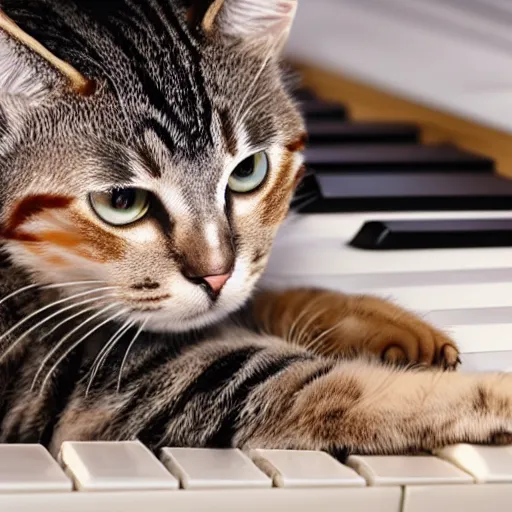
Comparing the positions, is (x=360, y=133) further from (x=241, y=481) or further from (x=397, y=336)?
(x=241, y=481)

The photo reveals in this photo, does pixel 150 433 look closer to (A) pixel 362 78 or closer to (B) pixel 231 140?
(B) pixel 231 140

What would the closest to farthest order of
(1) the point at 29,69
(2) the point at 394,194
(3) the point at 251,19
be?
(1) the point at 29,69 < (3) the point at 251,19 < (2) the point at 394,194

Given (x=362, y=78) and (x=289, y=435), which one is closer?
(x=289, y=435)

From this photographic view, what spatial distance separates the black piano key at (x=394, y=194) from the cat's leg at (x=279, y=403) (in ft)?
0.70

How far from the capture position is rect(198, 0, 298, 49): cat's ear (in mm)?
760

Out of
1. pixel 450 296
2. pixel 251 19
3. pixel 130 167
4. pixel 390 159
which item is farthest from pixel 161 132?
pixel 390 159

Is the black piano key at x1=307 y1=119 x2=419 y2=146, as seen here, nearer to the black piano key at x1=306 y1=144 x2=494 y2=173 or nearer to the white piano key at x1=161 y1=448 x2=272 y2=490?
the black piano key at x1=306 y1=144 x2=494 y2=173

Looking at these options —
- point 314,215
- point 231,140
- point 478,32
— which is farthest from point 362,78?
point 231,140

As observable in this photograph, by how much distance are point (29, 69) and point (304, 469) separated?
29 cm

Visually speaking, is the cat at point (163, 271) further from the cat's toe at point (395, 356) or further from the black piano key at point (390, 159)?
the black piano key at point (390, 159)

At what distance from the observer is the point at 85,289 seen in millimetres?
727

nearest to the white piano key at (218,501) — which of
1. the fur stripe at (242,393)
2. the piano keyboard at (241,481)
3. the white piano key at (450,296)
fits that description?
the piano keyboard at (241,481)

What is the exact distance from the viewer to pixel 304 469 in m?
0.59

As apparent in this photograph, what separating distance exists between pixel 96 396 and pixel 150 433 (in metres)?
0.05
